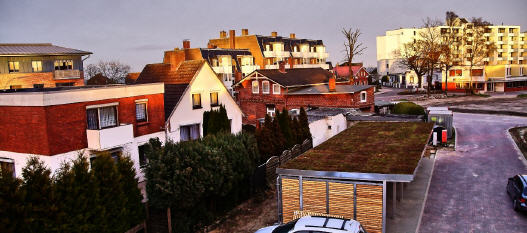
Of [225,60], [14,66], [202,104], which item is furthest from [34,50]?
[202,104]

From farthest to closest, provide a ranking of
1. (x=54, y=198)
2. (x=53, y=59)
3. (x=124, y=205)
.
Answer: (x=53, y=59) < (x=124, y=205) < (x=54, y=198)

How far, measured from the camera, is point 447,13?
3206 inches

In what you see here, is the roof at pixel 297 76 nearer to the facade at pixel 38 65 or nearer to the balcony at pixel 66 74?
the balcony at pixel 66 74

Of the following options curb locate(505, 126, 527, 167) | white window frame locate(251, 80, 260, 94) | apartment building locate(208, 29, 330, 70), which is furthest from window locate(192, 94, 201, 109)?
apartment building locate(208, 29, 330, 70)

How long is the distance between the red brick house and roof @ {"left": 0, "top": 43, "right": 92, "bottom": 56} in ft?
77.9

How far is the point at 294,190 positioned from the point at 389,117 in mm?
22156

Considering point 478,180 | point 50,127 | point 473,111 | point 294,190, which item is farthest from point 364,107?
point 50,127

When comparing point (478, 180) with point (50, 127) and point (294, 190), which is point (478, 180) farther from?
point (50, 127)

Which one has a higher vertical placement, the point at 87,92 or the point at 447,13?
the point at 447,13

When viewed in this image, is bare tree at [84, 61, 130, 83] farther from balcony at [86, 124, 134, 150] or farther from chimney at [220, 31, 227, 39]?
balcony at [86, 124, 134, 150]

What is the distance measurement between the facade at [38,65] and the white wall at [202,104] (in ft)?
101

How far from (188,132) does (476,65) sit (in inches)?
2984

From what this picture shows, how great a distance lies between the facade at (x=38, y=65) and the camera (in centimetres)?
4997

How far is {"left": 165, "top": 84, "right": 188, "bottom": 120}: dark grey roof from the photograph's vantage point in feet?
85.5
